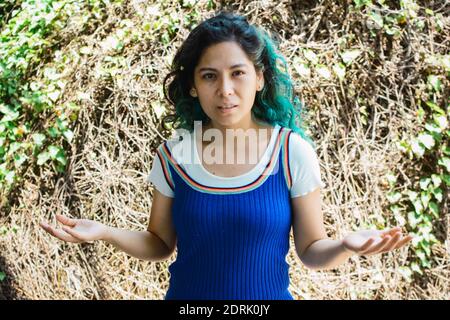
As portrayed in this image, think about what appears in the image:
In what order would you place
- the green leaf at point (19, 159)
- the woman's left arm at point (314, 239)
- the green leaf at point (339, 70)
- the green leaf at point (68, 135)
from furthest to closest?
the green leaf at point (19, 159) → the green leaf at point (68, 135) → the green leaf at point (339, 70) → the woman's left arm at point (314, 239)

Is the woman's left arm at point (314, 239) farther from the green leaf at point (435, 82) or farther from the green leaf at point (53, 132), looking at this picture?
the green leaf at point (53, 132)

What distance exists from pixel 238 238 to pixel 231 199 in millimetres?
95

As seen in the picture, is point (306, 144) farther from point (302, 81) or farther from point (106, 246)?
point (106, 246)

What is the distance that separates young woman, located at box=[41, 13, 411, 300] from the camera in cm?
140

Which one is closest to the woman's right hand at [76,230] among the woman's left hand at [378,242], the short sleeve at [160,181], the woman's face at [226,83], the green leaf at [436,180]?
the short sleeve at [160,181]

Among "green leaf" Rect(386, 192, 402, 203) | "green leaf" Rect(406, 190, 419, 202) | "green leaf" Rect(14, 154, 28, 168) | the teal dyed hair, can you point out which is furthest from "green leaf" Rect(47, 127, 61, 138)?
"green leaf" Rect(406, 190, 419, 202)

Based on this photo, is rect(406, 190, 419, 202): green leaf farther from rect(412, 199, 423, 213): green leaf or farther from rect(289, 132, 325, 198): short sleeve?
rect(289, 132, 325, 198): short sleeve

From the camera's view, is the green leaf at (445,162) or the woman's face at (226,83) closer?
the woman's face at (226,83)

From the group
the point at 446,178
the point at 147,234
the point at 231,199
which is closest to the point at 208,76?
the point at 231,199

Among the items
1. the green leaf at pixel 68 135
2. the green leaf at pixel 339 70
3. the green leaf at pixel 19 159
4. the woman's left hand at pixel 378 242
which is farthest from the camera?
the green leaf at pixel 19 159

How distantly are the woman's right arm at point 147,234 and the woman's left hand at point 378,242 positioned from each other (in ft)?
1.67

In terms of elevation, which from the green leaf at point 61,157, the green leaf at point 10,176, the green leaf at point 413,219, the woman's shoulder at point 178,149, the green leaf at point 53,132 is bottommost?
the woman's shoulder at point 178,149

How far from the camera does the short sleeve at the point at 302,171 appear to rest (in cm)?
144

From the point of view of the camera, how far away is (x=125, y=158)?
3.33 meters
